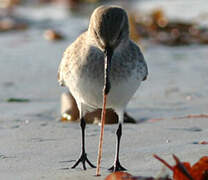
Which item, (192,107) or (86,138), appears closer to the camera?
(86,138)

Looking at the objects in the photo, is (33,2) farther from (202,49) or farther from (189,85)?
(189,85)

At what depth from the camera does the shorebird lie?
387 centimetres

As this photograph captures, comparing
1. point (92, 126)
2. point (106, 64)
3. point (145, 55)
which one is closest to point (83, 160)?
point (106, 64)

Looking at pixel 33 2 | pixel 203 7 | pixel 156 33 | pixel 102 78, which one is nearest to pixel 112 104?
pixel 102 78

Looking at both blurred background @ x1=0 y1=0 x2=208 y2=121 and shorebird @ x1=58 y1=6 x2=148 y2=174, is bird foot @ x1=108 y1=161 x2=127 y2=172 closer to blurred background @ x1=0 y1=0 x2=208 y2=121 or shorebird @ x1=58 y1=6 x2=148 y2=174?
shorebird @ x1=58 y1=6 x2=148 y2=174

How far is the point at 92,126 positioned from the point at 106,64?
197 cm

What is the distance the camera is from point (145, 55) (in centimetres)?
1038

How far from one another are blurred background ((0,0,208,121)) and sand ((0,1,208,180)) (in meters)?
0.02

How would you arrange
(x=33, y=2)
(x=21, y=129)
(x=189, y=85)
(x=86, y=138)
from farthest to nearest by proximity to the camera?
(x=33, y=2) → (x=189, y=85) → (x=21, y=129) → (x=86, y=138)

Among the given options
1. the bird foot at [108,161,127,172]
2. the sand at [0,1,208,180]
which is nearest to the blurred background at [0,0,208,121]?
the sand at [0,1,208,180]

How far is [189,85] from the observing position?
7746 millimetres

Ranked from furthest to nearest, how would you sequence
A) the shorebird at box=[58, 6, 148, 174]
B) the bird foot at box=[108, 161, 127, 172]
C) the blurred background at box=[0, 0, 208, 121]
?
1. the blurred background at box=[0, 0, 208, 121]
2. the bird foot at box=[108, 161, 127, 172]
3. the shorebird at box=[58, 6, 148, 174]

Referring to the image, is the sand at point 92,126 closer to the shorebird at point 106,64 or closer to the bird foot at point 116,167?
the bird foot at point 116,167

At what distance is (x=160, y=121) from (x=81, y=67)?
6.33 feet
